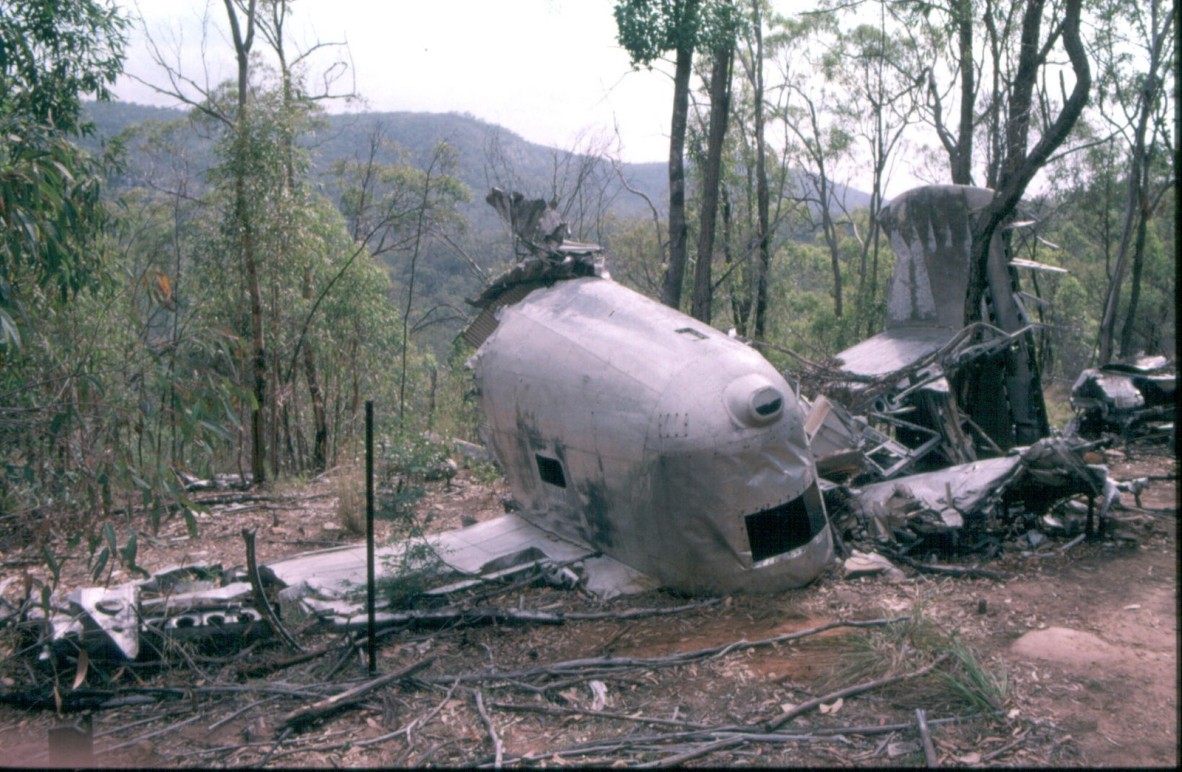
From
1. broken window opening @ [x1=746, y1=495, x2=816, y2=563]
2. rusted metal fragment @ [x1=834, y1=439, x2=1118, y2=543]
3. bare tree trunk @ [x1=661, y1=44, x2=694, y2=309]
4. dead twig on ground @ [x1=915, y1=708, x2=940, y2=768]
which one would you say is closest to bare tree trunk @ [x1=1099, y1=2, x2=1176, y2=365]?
bare tree trunk @ [x1=661, y1=44, x2=694, y2=309]

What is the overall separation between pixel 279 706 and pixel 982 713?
4532 millimetres

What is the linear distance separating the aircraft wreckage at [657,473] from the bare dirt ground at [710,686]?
0.38 m

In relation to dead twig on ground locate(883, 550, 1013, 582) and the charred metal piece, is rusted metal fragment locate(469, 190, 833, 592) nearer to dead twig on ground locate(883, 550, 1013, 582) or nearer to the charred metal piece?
dead twig on ground locate(883, 550, 1013, 582)

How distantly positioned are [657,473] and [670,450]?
0.23 meters

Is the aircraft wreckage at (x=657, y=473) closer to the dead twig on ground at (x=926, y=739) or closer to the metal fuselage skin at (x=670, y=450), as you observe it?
the metal fuselage skin at (x=670, y=450)

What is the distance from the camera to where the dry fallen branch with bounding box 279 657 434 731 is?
18.7ft

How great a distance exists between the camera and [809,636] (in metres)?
6.89

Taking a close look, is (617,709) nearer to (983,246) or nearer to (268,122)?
Answer: (983,246)

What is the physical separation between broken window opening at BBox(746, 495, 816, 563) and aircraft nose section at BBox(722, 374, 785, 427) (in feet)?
2.53

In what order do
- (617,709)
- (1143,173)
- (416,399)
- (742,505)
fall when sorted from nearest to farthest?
(617,709)
(742,505)
(1143,173)
(416,399)

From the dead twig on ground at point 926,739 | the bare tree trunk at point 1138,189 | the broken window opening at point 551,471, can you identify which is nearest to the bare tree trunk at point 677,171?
the broken window opening at point 551,471

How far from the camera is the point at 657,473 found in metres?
7.45

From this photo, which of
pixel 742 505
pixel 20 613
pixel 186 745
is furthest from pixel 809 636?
pixel 20 613

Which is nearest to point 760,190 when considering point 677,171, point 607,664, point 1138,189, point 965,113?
point 965,113
